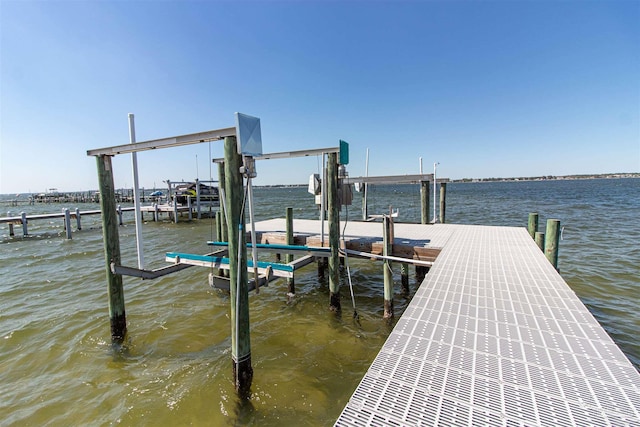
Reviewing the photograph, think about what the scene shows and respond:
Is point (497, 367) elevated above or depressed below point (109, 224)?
below

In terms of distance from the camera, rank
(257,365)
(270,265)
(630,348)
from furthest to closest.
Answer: (630,348)
(257,365)
(270,265)

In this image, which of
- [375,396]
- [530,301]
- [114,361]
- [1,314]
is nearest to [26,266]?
[1,314]

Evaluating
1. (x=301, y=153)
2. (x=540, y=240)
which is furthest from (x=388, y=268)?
(x=540, y=240)

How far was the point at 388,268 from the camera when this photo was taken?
7.31 m

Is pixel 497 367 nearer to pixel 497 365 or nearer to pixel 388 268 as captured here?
pixel 497 365

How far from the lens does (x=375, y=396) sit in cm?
246

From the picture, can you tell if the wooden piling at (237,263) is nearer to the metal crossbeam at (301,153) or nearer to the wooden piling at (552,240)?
the metal crossbeam at (301,153)

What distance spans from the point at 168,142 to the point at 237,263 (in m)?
2.44

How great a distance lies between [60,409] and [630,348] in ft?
35.8

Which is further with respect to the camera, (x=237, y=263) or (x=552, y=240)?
(x=552, y=240)

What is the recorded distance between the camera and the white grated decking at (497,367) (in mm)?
2230

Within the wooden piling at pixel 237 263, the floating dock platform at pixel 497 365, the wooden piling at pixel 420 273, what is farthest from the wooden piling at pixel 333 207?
the wooden piling at pixel 420 273

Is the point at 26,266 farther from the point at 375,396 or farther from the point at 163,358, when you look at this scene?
the point at 375,396

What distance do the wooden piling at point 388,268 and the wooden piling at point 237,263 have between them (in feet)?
13.0
